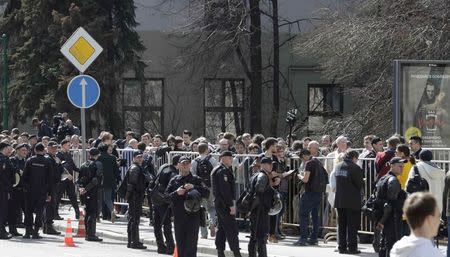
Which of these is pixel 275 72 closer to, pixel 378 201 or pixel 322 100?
pixel 322 100

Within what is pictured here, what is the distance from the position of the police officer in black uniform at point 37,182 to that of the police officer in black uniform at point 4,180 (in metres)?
0.34

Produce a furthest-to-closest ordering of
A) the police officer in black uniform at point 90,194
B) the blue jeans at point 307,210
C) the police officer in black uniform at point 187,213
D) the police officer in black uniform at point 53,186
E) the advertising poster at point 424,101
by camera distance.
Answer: the police officer in black uniform at point 53,186 → the police officer in black uniform at point 90,194 → the advertising poster at point 424,101 → the blue jeans at point 307,210 → the police officer in black uniform at point 187,213

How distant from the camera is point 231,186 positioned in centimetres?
1536

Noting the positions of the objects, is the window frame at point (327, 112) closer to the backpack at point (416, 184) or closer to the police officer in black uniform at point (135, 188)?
the police officer in black uniform at point (135, 188)

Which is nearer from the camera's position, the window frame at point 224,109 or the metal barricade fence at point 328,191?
the metal barricade fence at point 328,191

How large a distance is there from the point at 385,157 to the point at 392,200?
8.61 ft

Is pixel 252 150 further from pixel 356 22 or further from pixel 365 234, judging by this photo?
pixel 356 22

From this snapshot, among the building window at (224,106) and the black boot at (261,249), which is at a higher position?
the building window at (224,106)

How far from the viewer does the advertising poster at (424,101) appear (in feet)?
61.0

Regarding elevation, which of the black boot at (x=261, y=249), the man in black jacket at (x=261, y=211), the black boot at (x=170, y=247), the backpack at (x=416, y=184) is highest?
the backpack at (x=416, y=184)

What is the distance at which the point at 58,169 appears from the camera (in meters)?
21.0

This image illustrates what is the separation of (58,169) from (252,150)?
3877 mm

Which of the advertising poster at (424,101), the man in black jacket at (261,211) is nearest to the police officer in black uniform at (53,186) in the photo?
the man in black jacket at (261,211)

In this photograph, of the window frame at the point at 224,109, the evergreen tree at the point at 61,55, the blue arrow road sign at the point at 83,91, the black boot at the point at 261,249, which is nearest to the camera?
the black boot at the point at 261,249
